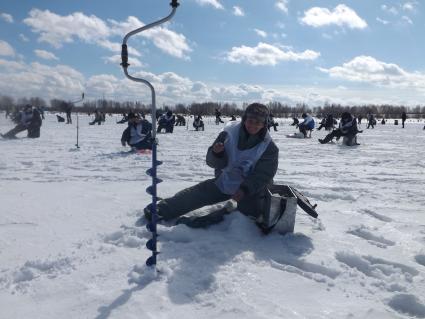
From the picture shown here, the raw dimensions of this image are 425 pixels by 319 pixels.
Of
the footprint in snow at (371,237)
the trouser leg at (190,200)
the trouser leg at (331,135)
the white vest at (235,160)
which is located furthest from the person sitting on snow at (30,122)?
the footprint in snow at (371,237)

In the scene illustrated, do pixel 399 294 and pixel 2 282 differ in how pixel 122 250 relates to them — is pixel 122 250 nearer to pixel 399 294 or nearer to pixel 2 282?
pixel 2 282

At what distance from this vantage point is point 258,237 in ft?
12.8

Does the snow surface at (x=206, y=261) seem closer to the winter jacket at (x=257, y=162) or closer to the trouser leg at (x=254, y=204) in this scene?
the trouser leg at (x=254, y=204)

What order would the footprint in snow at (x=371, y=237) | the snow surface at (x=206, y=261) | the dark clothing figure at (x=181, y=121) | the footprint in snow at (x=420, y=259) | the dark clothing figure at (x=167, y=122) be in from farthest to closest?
1. the dark clothing figure at (x=181, y=121)
2. the dark clothing figure at (x=167, y=122)
3. the footprint in snow at (x=371, y=237)
4. the footprint in snow at (x=420, y=259)
5. the snow surface at (x=206, y=261)

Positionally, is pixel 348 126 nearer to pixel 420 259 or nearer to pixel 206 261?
pixel 420 259

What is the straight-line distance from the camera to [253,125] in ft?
13.4

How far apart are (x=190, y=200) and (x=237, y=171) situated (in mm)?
579

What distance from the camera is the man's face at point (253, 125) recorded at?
4.07 metres

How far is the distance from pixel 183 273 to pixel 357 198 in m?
3.74

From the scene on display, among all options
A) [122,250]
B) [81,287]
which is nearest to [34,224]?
[122,250]

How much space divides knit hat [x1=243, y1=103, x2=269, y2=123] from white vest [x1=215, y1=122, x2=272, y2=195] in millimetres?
173

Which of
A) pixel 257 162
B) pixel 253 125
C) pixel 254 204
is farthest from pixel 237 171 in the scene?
pixel 253 125


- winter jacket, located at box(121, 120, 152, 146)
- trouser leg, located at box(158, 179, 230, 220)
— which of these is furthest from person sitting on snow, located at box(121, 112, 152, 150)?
trouser leg, located at box(158, 179, 230, 220)

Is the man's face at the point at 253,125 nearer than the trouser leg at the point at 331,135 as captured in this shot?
Yes
